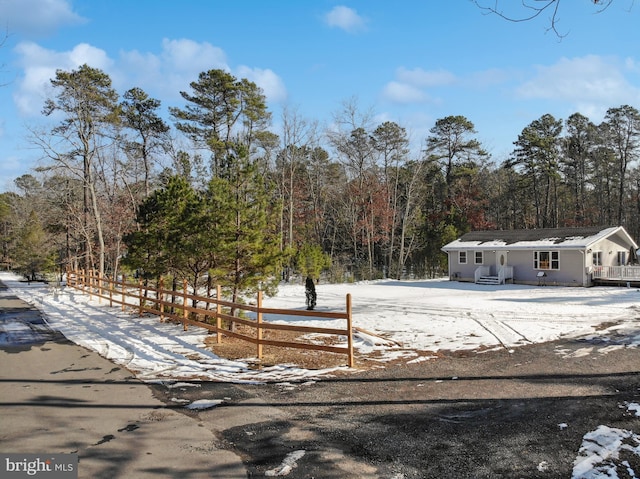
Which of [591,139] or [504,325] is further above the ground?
[591,139]

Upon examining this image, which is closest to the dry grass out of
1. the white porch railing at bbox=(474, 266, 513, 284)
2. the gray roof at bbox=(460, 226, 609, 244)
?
the white porch railing at bbox=(474, 266, 513, 284)

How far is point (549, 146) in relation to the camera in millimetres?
37469

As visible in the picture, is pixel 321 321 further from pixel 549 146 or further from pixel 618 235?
pixel 549 146

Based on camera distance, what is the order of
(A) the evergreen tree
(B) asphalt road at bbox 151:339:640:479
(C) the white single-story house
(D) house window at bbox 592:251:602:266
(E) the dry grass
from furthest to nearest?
(D) house window at bbox 592:251:602:266
(C) the white single-story house
(A) the evergreen tree
(E) the dry grass
(B) asphalt road at bbox 151:339:640:479

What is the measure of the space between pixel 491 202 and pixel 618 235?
16.4 m

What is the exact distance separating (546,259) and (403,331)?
61.4 ft

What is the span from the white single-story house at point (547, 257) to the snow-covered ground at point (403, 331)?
6.04 meters

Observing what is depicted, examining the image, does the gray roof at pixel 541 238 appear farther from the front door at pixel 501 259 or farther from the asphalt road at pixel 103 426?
the asphalt road at pixel 103 426

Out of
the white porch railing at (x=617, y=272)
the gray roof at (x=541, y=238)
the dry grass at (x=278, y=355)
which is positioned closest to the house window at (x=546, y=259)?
the gray roof at (x=541, y=238)

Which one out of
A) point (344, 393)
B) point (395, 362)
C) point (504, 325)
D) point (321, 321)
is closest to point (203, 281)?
point (321, 321)

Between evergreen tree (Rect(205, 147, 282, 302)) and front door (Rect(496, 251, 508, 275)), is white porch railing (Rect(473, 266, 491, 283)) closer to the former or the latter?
front door (Rect(496, 251, 508, 275))

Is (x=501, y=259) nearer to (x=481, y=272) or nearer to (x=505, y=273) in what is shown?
(x=505, y=273)

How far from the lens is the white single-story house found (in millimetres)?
24203

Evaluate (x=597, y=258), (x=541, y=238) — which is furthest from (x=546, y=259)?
(x=597, y=258)
